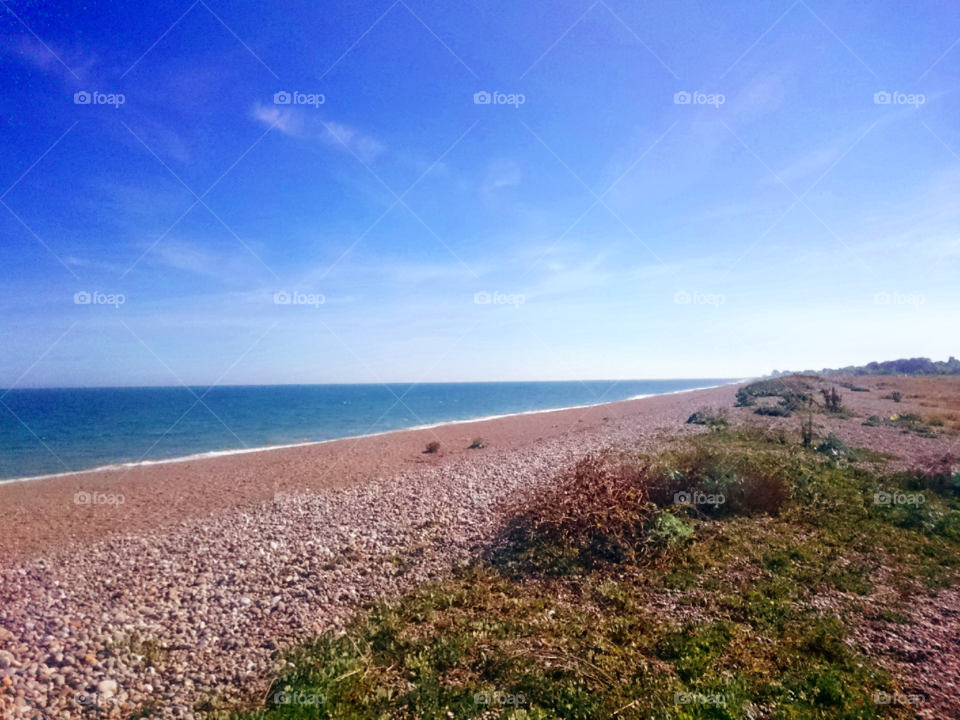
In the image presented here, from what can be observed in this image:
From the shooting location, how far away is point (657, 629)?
583 cm

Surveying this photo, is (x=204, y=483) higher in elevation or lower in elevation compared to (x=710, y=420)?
lower

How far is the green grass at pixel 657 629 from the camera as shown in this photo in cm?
460

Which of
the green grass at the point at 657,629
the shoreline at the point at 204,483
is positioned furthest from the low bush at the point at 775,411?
the green grass at the point at 657,629

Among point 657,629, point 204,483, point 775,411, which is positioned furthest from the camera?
point 775,411

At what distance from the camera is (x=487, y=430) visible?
30.5 m

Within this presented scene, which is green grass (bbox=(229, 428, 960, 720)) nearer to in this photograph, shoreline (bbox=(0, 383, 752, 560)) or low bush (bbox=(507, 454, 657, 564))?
low bush (bbox=(507, 454, 657, 564))

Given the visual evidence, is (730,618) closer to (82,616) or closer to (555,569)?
(555,569)

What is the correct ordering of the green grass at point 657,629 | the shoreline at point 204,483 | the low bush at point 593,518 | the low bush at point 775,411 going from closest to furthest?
the green grass at point 657,629 → the low bush at point 593,518 → the shoreline at point 204,483 → the low bush at point 775,411

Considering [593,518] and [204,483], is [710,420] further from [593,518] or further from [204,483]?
[204,483]

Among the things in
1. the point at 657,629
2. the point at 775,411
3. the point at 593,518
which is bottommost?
the point at 657,629

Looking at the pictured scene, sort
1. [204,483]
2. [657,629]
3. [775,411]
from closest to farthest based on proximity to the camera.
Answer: [657,629], [204,483], [775,411]

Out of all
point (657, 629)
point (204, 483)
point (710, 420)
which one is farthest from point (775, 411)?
point (204, 483)

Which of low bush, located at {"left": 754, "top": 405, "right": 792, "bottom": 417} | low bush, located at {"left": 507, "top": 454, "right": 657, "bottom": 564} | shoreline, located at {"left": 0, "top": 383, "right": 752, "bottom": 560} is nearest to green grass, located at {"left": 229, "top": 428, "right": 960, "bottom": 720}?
low bush, located at {"left": 507, "top": 454, "right": 657, "bottom": 564}

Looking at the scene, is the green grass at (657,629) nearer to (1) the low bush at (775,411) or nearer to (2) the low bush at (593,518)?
(2) the low bush at (593,518)
